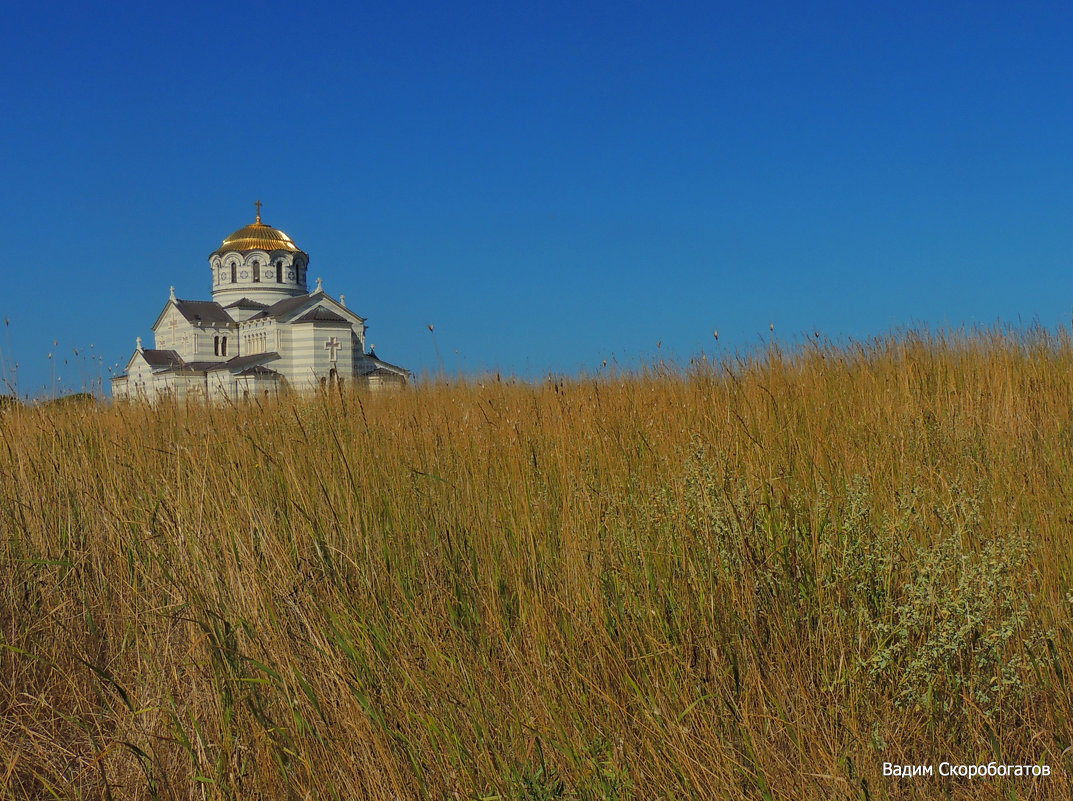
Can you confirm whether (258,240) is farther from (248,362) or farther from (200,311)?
(248,362)

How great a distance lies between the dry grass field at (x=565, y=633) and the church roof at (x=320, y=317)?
4779 centimetres

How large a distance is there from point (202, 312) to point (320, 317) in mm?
12445

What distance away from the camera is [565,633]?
205cm

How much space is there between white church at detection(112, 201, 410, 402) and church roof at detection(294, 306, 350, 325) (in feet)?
0.21

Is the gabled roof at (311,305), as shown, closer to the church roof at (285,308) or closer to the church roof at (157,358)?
the church roof at (285,308)

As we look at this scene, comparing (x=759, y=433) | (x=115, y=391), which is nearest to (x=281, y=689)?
(x=759, y=433)

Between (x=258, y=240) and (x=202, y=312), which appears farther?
(x=258, y=240)

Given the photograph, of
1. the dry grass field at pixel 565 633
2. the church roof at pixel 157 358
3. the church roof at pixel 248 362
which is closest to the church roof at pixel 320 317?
the church roof at pixel 248 362

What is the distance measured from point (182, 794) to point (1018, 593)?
7.41 ft

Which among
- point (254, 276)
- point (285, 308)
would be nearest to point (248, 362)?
point (285, 308)

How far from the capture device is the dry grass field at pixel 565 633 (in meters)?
1.72

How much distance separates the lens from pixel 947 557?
199 cm

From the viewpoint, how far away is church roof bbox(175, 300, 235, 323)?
183 ft

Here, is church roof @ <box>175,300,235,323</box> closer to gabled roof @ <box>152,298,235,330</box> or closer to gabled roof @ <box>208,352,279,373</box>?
gabled roof @ <box>152,298,235,330</box>
